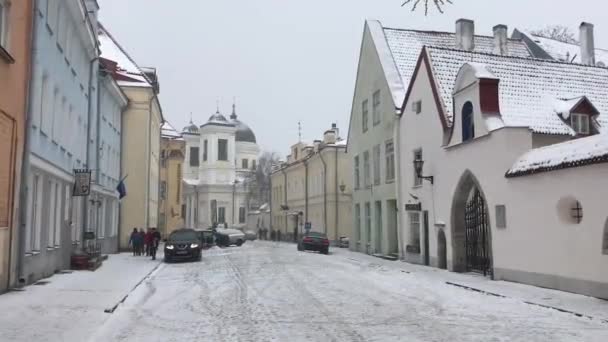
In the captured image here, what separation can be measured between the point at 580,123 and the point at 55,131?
1655 centimetres

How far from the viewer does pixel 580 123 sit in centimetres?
2000

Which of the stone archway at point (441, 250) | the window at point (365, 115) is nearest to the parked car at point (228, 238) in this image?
the window at point (365, 115)

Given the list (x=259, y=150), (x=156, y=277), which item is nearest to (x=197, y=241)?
(x=156, y=277)

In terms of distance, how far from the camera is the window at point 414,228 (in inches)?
1045

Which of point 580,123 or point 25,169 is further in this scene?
point 580,123

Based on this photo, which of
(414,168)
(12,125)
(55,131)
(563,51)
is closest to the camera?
(12,125)

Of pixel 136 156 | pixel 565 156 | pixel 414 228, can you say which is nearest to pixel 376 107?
pixel 414 228

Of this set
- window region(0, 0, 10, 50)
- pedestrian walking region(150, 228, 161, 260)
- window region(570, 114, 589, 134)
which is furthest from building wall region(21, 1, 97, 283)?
window region(570, 114, 589, 134)

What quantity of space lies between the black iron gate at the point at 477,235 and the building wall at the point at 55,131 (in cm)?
1326

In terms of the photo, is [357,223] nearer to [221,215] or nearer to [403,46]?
[403,46]

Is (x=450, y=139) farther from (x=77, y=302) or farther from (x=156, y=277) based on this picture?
(x=77, y=302)

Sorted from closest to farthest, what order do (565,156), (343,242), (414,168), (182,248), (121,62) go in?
(565,156) → (414,168) → (182,248) → (121,62) → (343,242)

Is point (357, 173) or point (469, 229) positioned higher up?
point (357, 173)

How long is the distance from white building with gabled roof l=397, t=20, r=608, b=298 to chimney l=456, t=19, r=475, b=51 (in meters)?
6.85
